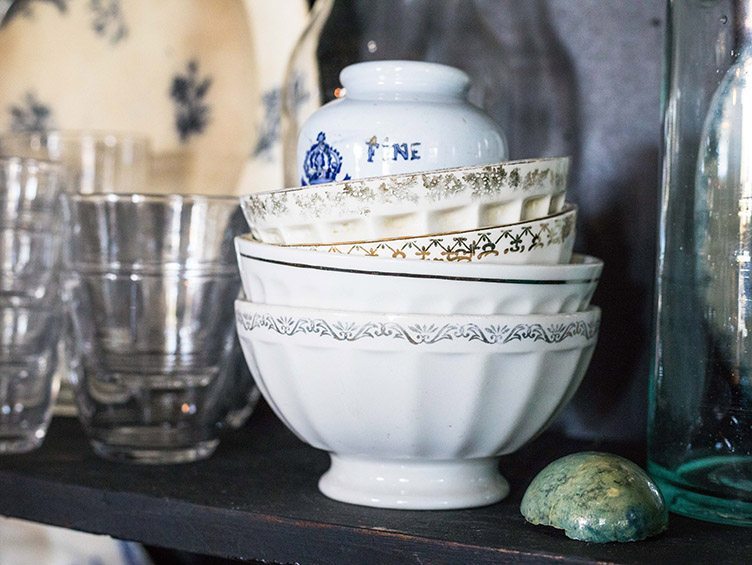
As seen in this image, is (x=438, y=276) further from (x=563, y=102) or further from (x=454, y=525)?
(x=563, y=102)

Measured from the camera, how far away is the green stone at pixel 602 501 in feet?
1.49

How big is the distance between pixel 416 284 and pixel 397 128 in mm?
83

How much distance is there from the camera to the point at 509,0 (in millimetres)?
738

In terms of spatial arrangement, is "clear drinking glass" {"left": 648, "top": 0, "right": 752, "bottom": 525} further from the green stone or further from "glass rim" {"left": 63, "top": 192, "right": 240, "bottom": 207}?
"glass rim" {"left": 63, "top": 192, "right": 240, "bottom": 207}

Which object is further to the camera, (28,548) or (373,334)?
(28,548)

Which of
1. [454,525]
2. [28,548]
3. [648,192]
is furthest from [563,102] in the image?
[28,548]

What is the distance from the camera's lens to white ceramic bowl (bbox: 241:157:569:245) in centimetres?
48

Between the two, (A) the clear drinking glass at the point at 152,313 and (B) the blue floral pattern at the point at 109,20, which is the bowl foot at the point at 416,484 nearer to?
(A) the clear drinking glass at the point at 152,313

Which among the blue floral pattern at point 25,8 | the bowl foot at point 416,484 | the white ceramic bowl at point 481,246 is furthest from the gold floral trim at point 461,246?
the blue floral pattern at point 25,8

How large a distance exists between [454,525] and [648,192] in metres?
0.29

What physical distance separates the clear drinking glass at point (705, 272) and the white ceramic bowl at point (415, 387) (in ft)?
0.15

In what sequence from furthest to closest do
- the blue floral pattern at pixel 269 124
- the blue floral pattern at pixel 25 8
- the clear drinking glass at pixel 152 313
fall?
the blue floral pattern at pixel 25 8
the blue floral pattern at pixel 269 124
the clear drinking glass at pixel 152 313

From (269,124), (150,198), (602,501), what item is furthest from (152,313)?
(602,501)

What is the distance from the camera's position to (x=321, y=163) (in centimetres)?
54
